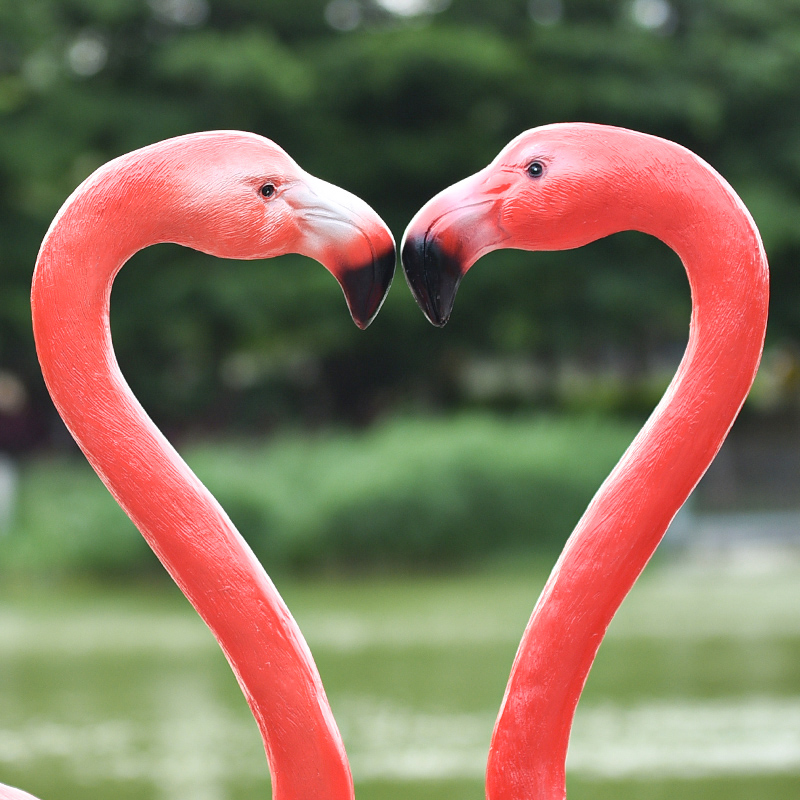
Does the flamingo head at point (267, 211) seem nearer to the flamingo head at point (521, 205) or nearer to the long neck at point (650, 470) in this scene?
the flamingo head at point (521, 205)

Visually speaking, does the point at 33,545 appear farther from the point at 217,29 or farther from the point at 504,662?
the point at 217,29

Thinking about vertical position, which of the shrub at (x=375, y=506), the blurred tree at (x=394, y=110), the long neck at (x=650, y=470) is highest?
the blurred tree at (x=394, y=110)

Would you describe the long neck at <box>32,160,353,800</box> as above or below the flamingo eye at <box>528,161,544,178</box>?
below

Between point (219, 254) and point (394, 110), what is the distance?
358 inches

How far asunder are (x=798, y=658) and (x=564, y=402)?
6679 millimetres

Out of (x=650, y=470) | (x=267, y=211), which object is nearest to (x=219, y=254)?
(x=267, y=211)

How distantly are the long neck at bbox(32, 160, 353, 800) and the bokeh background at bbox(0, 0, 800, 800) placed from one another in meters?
2.03

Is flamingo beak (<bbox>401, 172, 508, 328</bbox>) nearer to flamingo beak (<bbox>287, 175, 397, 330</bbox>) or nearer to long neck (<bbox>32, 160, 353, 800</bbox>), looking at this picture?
flamingo beak (<bbox>287, 175, 397, 330</bbox>)

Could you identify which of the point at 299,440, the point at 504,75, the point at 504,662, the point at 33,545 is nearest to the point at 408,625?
the point at 504,662

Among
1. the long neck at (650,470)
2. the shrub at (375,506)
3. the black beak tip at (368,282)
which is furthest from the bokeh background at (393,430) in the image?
the black beak tip at (368,282)

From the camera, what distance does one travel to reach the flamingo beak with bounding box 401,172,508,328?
3.74ft

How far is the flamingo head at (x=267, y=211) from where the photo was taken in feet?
3.74

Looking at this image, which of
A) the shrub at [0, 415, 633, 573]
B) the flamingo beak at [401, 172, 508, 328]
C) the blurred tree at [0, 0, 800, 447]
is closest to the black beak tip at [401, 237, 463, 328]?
the flamingo beak at [401, 172, 508, 328]

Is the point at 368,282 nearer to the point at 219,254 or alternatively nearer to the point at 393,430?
the point at 219,254
